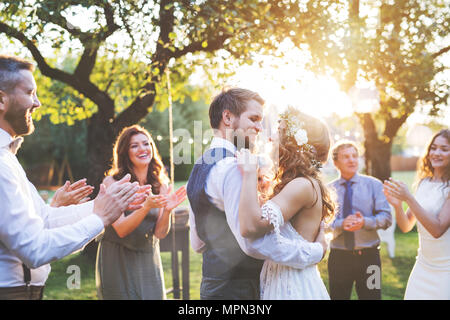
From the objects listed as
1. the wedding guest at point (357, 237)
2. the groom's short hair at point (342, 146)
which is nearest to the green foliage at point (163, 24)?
the groom's short hair at point (342, 146)

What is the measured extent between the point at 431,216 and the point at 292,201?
5.69 ft

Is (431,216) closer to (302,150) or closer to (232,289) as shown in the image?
(302,150)

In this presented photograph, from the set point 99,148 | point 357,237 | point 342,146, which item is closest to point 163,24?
point 342,146

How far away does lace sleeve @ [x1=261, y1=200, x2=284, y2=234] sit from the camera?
2.36m

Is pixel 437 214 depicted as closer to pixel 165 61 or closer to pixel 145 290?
pixel 145 290

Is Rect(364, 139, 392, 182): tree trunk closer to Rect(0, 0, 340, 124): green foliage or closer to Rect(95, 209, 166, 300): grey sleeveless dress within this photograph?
Rect(0, 0, 340, 124): green foliage

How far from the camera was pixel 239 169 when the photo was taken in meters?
2.40

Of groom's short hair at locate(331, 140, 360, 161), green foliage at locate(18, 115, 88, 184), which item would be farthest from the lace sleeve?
green foliage at locate(18, 115, 88, 184)

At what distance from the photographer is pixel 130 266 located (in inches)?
154

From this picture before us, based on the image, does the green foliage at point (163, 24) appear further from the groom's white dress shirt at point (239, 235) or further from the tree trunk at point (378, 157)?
the tree trunk at point (378, 157)

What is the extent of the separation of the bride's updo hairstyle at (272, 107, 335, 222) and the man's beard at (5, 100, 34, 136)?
1.49 m

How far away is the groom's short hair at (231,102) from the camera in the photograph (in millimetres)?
2721

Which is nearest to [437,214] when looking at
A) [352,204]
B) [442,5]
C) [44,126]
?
[352,204]
